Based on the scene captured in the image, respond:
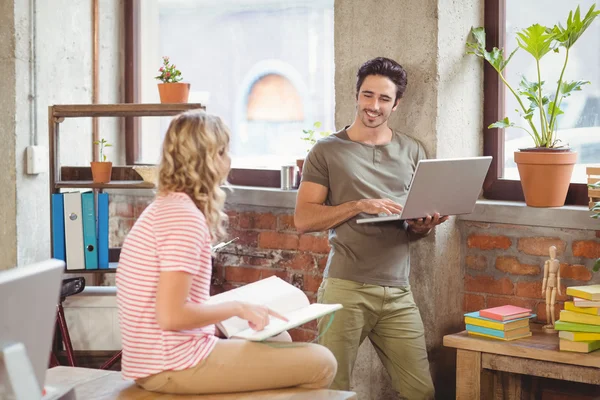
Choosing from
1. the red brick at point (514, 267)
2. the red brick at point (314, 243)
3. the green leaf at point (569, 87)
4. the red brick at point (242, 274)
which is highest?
the green leaf at point (569, 87)

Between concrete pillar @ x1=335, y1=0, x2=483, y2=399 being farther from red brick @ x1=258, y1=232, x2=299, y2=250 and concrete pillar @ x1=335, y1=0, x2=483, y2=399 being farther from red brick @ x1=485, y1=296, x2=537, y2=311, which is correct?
red brick @ x1=258, y1=232, x2=299, y2=250

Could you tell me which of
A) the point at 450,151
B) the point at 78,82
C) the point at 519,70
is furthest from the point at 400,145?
the point at 78,82

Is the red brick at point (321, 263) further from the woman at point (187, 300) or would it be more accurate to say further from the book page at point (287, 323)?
the woman at point (187, 300)

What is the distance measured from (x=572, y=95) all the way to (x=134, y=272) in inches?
82.0

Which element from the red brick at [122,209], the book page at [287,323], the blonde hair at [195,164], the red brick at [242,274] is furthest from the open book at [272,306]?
the red brick at [122,209]

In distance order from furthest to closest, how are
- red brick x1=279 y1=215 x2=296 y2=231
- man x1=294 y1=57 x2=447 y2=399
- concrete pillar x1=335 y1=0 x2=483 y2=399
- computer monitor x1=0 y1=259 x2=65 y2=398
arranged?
red brick x1=279 y1=215 x2=296 y2=231, concrete pillar x1=335 y1=0 x2=483 y2=399, man x1=294 y1=57 x2=447 y2=399, computer monitor x1=0 y1=259 x2=65 y2=398

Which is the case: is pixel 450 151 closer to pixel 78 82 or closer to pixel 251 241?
pixel 251 241

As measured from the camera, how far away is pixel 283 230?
3959 mm

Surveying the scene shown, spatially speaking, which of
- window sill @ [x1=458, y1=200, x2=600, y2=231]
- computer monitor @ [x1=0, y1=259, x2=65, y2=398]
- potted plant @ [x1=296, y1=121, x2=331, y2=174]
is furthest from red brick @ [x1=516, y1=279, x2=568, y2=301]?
computer monitor @ [x1=0, y1=259, x2=65, y2=398]

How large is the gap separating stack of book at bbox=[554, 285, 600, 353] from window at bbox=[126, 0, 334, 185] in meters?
1.56

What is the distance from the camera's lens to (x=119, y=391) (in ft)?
7.64

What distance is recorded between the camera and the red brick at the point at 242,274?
4.07 meters

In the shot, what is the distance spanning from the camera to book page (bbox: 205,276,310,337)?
2.38 meters

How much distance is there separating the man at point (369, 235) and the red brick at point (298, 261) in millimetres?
679
